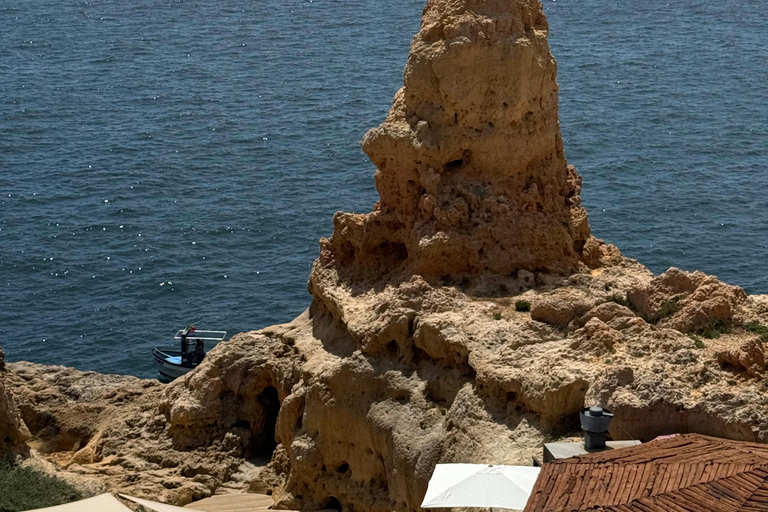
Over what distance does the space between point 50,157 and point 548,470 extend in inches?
1910

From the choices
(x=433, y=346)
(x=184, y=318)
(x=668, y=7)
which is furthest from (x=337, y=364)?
(x=668, y=7)

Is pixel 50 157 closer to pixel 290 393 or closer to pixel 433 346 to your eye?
pixel 290 393

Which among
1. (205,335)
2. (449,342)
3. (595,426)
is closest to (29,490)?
(449,342)

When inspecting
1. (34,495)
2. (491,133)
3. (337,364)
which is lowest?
(34,495)

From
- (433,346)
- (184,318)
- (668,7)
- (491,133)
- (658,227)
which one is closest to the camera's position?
(433,346)

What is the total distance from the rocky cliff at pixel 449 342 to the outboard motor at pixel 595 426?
93 cm

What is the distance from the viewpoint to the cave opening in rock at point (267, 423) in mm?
29703

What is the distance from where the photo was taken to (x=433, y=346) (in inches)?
981

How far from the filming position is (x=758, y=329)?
2338 centimetres

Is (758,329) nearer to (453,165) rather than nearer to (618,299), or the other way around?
(618,299)

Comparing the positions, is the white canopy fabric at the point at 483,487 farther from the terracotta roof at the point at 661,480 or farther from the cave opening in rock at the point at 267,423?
the cave opening in rock at the point at 267,423

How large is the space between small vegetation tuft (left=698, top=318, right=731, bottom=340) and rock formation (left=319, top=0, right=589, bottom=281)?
4463 millimetres

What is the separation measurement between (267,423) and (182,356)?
11.9 meters

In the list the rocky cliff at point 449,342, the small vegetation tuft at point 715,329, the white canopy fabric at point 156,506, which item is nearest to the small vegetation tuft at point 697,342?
the rocky cliff at point 449,342
